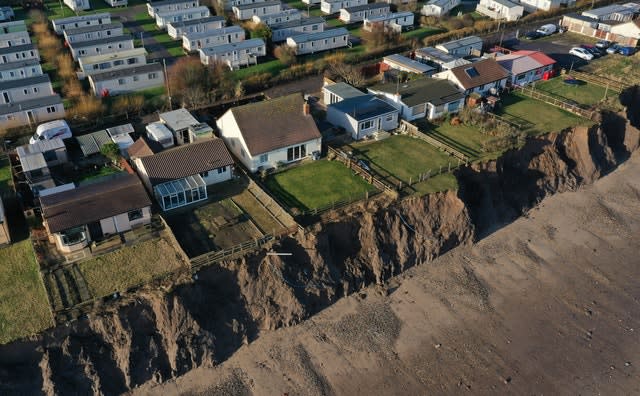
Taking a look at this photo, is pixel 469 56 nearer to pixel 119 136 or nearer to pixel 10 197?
pixel 119 136

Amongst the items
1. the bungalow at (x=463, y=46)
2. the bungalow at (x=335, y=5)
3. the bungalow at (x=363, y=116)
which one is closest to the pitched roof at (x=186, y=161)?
the bungalow at (x=363, y=116)

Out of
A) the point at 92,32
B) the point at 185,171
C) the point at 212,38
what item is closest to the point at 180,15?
the point at 212,38

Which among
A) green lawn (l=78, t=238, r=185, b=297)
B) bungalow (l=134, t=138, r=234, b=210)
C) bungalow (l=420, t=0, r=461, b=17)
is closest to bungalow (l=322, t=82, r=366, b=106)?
bungalow (l=134, t=138, r=234, b=210)

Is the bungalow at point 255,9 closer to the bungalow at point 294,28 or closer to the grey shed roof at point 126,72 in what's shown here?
the bungalow at point 294,28

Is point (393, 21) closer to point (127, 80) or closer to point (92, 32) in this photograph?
point (127, 80)

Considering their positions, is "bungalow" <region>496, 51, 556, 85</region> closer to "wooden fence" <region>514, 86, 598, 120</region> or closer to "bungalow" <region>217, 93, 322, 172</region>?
"wooden fence" <region>514, 86, 598, 120</region>
